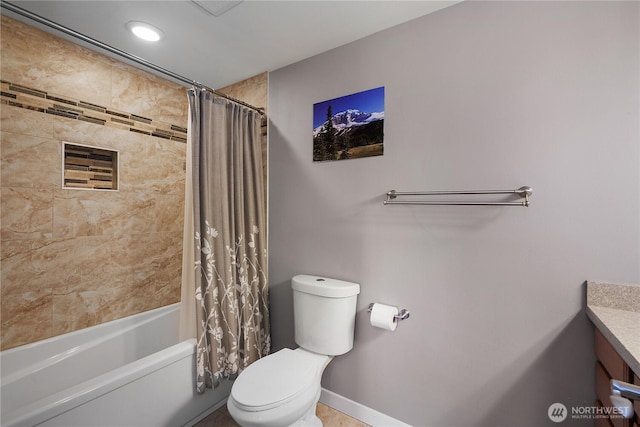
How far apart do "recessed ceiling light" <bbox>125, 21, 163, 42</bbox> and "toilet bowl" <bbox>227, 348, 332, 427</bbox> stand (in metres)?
2.03

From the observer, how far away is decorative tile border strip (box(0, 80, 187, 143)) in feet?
5.41

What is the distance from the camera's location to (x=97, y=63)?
1.97 meters

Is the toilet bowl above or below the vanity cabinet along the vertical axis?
below

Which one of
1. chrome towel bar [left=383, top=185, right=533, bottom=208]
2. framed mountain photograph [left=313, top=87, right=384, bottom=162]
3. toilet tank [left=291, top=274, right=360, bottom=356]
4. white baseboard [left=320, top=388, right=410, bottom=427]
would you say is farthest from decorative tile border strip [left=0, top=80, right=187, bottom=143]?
white baseboard [left=320, top=388, right=410, bottom=427]

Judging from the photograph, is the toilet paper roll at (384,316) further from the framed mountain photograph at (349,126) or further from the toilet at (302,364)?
the framed mountain photograph at (349,126)

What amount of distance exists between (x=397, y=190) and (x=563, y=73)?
89cm

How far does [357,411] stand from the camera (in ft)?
6.02

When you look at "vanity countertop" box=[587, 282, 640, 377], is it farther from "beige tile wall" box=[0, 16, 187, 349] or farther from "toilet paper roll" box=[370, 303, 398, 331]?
"beige tile wall" box=[0, 16, 187, 349]

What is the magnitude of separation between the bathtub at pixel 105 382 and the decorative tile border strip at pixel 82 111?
138 cm

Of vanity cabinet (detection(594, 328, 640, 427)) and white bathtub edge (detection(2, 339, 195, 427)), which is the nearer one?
vanity cabinet (detection(594, 328, 640, 427))

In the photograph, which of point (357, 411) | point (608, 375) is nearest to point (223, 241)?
point (357, 411)

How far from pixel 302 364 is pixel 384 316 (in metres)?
0.53

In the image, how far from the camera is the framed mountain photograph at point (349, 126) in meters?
1.76

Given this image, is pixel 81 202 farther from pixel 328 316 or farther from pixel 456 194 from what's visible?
pixel 456 194
